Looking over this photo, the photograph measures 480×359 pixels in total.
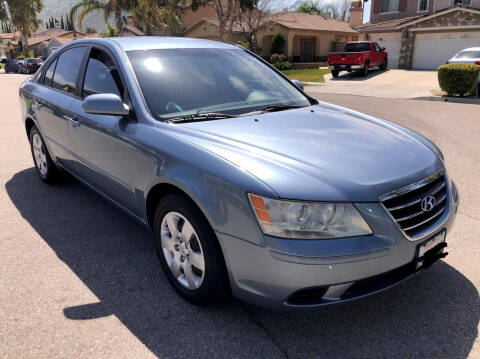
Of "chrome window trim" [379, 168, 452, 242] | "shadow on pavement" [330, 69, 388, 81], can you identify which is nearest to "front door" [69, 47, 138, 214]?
"chrome window trim" [379, 168, 452, 242]

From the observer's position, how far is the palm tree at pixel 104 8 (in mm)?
34656

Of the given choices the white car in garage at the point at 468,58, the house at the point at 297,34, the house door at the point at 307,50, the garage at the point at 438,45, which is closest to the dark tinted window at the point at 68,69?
the white car in garage at the point at 468,58

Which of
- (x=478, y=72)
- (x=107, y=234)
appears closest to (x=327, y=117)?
(x=107, y=234)

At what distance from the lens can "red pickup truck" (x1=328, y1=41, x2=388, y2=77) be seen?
23250 millimetres

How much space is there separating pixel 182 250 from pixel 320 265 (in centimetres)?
102

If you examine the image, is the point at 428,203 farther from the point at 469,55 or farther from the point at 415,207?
the point at 469,55

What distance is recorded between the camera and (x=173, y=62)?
3.43m

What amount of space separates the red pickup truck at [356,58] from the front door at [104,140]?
21.4 metres

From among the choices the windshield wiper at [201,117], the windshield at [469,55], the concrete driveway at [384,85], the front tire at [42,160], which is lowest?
the concrete driveway at [384,85]

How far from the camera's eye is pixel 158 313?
276 cm

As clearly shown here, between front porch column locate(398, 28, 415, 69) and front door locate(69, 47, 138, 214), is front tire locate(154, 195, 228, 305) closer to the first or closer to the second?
front door locate(69, 47, 138, 214)

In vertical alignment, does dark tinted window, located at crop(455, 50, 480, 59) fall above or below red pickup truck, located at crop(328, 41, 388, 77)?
above

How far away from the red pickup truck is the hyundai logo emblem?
22.2 meters

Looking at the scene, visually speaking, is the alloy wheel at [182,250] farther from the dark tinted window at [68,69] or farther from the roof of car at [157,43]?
the dark tinted window at [68,69]
